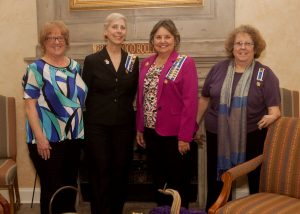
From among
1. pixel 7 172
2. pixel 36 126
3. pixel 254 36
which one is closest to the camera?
pixel 36 126

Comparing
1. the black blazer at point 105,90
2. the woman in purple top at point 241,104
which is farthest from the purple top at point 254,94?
the black blazer at point 105,90

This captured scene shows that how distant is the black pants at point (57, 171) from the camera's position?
2285 mm

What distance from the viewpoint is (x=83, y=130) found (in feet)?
7.87

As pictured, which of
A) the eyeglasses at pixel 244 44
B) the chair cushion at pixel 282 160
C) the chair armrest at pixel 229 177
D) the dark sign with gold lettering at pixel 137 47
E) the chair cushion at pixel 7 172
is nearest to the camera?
the chair armrest at pixel 229 177

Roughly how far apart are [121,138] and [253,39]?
1.04m

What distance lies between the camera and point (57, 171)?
7.54 feet

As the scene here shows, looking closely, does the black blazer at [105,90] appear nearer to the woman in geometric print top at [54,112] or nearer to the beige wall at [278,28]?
the woman in geometric print top at [54,112]

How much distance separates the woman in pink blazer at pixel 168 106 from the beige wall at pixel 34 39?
1.01 m

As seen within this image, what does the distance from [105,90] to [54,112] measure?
0.34 meters

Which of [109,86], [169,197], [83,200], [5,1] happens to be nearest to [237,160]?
[169,197]

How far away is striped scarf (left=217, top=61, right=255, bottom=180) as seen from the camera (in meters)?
2.29

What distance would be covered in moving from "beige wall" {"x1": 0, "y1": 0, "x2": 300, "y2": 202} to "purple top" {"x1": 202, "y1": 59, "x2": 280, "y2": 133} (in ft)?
2.87

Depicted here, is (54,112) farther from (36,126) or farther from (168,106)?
(168,106)

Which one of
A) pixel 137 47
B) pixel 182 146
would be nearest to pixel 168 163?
pixel 182 146
